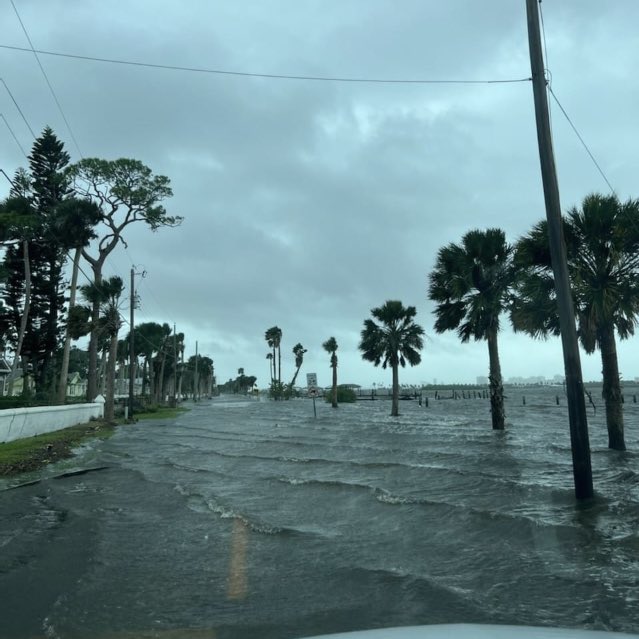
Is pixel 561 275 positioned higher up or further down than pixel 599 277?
further down

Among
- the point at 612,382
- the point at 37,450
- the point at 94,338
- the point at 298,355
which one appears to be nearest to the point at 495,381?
the point at 612,382

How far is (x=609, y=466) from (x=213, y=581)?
11.5 metres

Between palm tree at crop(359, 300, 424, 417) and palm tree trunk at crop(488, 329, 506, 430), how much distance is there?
17.6 meters

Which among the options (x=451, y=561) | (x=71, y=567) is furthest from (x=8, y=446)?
(x=451, y=561)

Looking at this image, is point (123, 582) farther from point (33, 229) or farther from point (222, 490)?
point (33, 229)

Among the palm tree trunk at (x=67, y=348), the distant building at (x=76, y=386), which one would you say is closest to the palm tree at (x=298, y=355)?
the distant building at (x=76, y=386)

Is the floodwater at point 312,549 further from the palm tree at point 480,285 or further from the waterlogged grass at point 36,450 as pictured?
the palm tree at point 480,285

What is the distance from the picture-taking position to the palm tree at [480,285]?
81.4ft

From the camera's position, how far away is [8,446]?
1723 centimetres

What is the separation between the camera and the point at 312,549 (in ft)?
25.4

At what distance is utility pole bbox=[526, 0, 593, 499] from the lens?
9109mm

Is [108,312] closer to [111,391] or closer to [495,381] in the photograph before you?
[111,391]

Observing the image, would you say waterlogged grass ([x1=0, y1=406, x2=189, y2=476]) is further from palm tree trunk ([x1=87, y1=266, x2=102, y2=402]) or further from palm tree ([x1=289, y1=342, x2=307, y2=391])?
palm tree ([x1=289, y1=342, x2=307, y2=391])

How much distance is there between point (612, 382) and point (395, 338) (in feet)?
93.9
